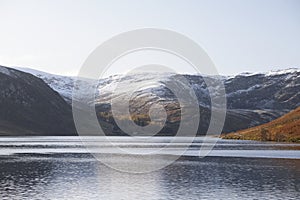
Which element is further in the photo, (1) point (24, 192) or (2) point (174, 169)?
(2) point (174, 169)

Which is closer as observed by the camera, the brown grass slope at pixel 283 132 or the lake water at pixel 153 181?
the lake water at pixel 153 181

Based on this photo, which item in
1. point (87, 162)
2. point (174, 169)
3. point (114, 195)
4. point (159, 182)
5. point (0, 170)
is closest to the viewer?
point (114, 195)

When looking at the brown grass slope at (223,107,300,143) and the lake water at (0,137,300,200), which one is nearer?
the lake water at (0,137,300,200)

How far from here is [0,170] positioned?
218 feet

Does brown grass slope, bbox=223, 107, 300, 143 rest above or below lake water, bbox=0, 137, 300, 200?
above

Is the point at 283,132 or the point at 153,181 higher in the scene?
the point at 283,132

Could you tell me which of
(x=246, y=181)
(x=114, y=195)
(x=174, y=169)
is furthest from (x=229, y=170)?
(x=114, y=195)

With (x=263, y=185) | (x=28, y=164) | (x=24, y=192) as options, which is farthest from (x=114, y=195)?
(x=28, y=164)

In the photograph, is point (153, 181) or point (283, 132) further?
point (283, 132)

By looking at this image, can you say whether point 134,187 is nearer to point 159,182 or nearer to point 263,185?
point 159,182

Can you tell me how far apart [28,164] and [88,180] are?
2257 centimetres

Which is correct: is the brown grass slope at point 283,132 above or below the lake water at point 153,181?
above

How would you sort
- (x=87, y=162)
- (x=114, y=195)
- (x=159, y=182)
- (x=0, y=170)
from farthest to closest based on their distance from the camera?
(x=87, y=162)
(x=0, y=170)
(x=159, y=182)
(x=114, y=195)

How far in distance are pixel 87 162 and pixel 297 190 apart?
41.6 meters
